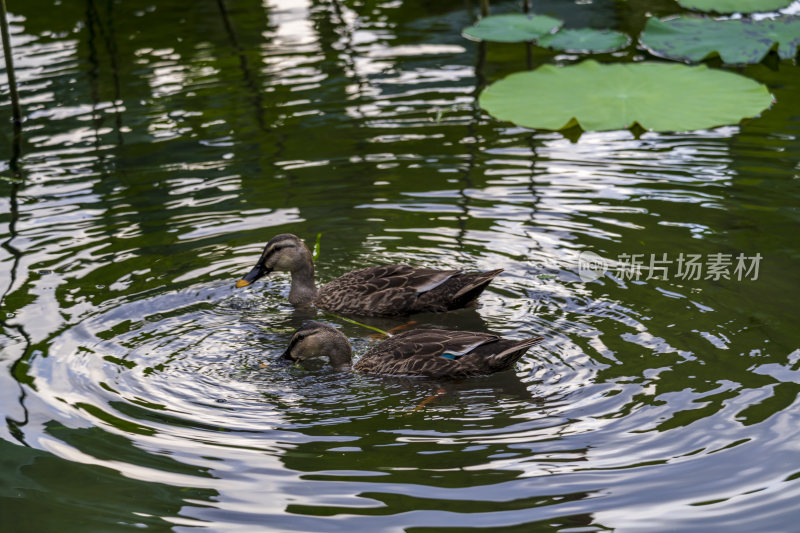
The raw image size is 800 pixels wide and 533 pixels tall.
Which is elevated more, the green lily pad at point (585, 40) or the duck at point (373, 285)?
the green lily pad at point (585, 40)

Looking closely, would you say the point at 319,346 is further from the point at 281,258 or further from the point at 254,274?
the point at 254,274

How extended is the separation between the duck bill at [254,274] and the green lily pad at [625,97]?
345 centimetres

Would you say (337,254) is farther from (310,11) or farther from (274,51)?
(310,11)

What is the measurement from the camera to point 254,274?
820 centimetres

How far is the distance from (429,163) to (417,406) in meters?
4.39

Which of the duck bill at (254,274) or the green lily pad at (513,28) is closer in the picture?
the duck bill at (254,274)

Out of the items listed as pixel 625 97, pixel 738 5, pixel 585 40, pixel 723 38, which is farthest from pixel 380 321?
pixel 738 5

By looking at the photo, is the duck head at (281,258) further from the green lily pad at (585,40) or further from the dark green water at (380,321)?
the green lily pad at (585,40)

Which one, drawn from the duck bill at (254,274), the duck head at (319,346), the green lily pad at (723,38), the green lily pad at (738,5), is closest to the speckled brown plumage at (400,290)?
the duck bill at (254,274)

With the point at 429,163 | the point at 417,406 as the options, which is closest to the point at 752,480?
the point at 417,406

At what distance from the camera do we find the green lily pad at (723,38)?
12023 millimetres

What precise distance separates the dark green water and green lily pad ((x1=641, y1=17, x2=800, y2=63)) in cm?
46

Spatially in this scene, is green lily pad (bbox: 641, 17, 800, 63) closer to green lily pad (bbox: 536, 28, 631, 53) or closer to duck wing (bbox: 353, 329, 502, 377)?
green lily pad (bbox: 536, 28, 631, 53)

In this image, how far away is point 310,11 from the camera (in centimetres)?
1705
